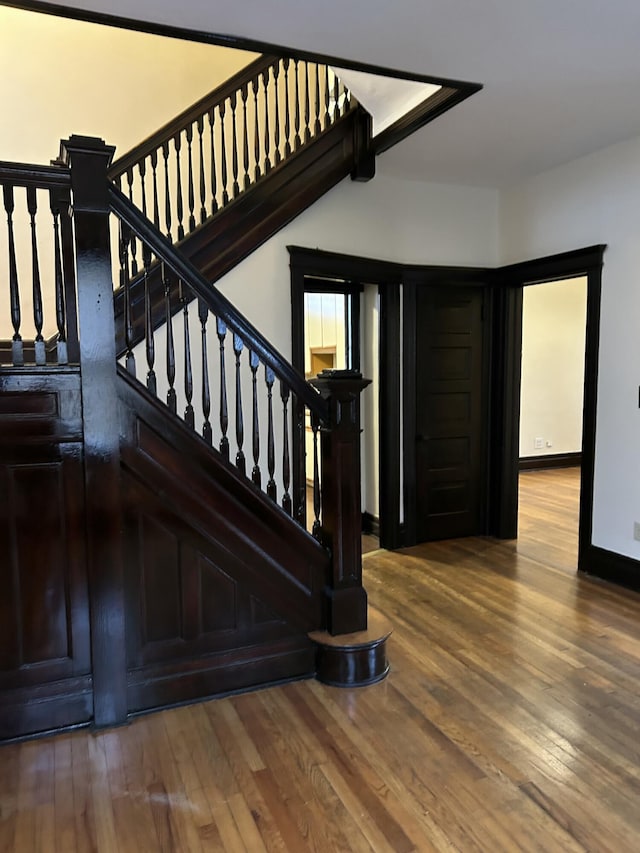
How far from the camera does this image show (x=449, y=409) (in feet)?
15.9

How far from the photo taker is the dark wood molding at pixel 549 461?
7.93m

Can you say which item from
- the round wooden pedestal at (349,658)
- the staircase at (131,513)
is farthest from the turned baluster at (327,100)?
the round wooden pedestal at (349,658)

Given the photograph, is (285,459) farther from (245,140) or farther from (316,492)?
(245,140)

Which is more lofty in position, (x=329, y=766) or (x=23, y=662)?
(x=23, y=662)

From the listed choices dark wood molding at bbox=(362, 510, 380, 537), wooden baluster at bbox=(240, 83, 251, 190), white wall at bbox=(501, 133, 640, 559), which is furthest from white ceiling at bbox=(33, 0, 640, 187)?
dark wood molding at bbox=(362, 510, 380, 537)

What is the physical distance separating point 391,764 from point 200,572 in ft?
3.50

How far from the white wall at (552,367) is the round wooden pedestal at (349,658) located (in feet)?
18.7

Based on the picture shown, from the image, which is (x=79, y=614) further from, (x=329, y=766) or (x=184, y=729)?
(x=329, y=766)

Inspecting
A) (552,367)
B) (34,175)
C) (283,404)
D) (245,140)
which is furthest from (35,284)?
(552,367)

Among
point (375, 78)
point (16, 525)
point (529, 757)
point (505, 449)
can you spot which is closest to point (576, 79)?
point (375, 78)

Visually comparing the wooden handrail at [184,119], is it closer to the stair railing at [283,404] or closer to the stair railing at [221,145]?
the stair railing at [221,145]

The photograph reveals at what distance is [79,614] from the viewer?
2393 millimetres

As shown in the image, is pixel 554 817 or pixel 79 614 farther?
pixel 79 614

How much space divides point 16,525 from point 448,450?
341 centimetres
